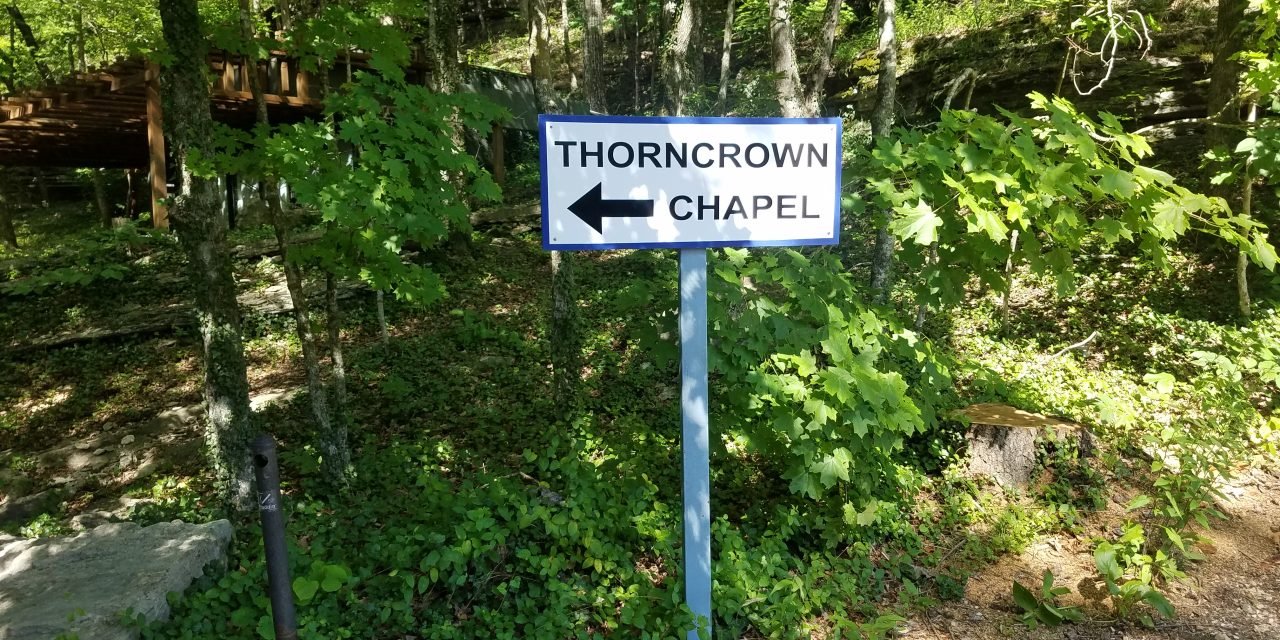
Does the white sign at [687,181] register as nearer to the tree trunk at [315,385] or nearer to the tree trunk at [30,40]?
the tree trunk at [315,385]

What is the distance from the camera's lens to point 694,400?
2758 mm

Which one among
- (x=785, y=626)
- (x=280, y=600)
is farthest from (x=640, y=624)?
(x=280, y=600)

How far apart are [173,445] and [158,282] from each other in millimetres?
5044

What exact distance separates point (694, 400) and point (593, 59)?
6.33 metres

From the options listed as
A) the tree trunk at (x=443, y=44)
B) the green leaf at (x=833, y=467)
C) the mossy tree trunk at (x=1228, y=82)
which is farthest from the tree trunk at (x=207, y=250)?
the mossy tree trunk at (x=1228, y=82)

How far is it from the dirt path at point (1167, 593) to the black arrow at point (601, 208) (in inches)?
106

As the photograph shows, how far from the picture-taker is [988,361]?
301 inches

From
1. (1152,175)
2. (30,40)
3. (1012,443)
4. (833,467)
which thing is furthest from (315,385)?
(30,40)

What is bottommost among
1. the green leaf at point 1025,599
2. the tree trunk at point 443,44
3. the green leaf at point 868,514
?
the green leaf at point 1025,599

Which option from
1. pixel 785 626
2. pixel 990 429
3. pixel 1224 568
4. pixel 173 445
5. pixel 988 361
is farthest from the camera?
pixel 988 361

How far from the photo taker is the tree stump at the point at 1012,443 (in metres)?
5.20

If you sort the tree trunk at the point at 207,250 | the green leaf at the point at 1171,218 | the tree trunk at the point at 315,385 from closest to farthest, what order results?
the green leaf at the point at 1171,218 → the tree trunk at the point at 207,250 → the tree trunk at the point at 315,385

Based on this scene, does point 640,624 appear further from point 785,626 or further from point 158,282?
point 158,282

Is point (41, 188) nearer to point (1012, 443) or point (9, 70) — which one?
point (9, 70)
